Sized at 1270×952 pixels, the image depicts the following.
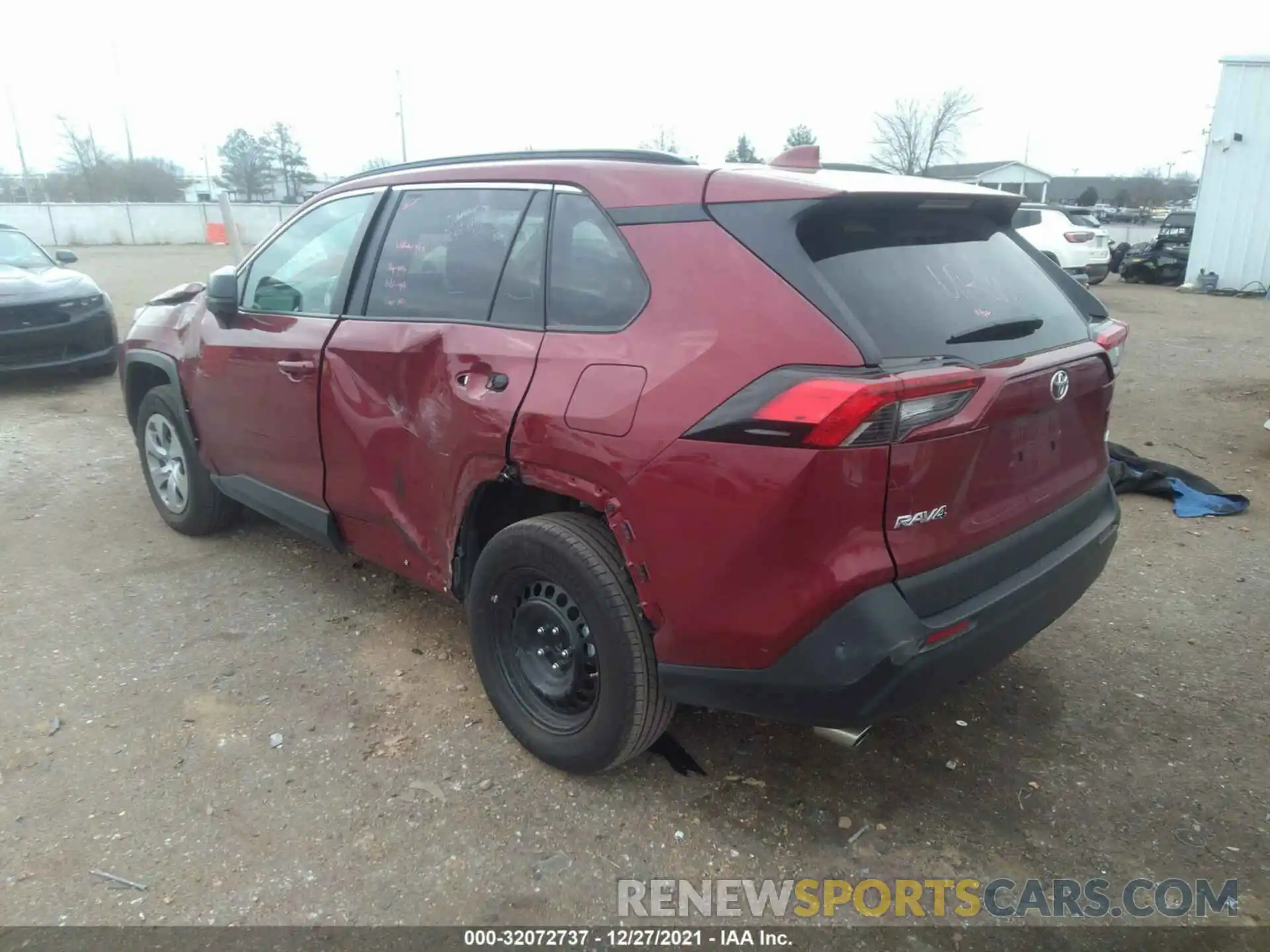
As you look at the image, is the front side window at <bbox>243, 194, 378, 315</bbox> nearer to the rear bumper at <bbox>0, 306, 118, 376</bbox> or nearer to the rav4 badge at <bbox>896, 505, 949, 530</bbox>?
the rav4 badge at <bbox>896, 505, 949, 530</bbox>

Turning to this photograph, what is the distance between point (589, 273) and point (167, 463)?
3251mm

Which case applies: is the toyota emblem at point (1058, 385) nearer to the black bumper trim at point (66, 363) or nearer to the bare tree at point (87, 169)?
the black bumper trim at point (66, 363)

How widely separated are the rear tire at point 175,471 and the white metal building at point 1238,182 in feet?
64.4

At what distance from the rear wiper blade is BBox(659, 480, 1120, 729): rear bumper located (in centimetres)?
54

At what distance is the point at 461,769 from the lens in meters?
2.90

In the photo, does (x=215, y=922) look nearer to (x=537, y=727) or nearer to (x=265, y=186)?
(x=537, y=727)

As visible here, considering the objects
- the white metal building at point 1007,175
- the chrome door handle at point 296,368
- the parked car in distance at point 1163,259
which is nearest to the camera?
the chrome door handle at point 296,368

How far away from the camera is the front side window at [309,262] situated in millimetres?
3564

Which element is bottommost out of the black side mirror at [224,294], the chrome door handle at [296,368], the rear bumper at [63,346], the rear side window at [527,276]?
the rear bumper at [63,346]

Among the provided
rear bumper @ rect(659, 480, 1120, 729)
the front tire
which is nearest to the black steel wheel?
the front tire

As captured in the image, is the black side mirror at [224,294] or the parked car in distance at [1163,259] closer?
the black side mirror at [224,294]

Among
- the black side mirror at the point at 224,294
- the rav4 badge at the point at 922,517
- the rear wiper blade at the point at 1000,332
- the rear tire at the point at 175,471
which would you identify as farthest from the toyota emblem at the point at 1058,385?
the rear tire at the point at 175,471

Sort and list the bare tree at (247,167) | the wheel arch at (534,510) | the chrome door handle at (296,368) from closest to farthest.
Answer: the wheel arch at (534,510) < the chrome door handle at (296,368) < the bare tree at (247,167)

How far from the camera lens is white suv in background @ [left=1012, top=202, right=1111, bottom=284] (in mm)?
15906
